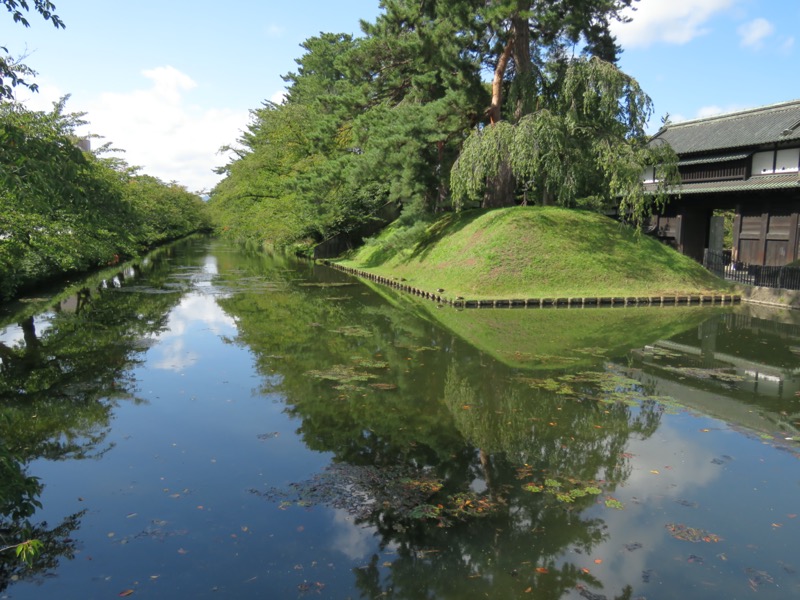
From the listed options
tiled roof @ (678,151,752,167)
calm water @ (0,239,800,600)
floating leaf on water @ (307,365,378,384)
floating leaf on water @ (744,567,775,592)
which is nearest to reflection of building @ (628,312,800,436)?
calm water @ (0,239,800,600)

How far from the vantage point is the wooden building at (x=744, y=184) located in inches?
1060

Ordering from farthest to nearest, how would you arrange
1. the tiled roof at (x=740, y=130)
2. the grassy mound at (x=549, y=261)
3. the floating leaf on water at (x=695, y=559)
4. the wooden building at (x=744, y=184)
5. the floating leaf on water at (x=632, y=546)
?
the tiled roof at (x=740, y=130) < the wooden building at (x=744, y=184) < the grassy mound at (x=549, y=261) < the floating leaf on water at (x=632, y=546) < the floating leaf on water at (x=695, y=559)

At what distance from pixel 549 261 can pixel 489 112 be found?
10284 millimetres

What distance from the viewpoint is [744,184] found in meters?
28.2

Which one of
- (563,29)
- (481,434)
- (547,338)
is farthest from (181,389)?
(563,29)

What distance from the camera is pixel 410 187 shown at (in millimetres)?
33281

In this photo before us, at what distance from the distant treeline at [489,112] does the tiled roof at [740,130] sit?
5440 mm

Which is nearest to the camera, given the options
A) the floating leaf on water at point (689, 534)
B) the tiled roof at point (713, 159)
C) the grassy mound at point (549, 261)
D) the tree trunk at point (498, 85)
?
the floating leaf on water at point (689, 534)

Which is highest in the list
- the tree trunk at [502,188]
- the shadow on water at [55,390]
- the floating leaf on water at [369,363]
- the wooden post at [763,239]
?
the tree trunk at [502,188]

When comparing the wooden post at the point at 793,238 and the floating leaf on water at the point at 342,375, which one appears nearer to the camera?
the floating leaf on water at the point at 342,375

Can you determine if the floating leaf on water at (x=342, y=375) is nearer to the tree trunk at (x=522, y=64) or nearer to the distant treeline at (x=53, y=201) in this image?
the distant treeline at (x=53, y=201)

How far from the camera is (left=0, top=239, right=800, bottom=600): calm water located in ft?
18.5

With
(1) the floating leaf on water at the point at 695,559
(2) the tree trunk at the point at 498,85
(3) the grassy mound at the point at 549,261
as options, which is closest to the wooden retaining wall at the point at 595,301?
(3) the grassy mound at the point at 549,261

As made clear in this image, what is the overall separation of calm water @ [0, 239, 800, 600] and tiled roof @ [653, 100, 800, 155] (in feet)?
51.7
